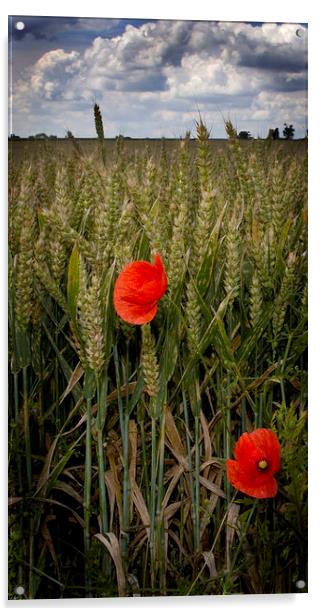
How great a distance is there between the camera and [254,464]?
208cm

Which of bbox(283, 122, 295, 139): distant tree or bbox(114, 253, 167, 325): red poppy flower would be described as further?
bbox(283, 122, 295, 139): distant tree

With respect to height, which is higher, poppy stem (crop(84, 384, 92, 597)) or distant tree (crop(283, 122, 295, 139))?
distant tree (crop(283, 122, 295, 139))

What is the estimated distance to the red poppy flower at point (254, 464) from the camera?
2078mm

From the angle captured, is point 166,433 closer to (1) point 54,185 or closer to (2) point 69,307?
(2) point 69,307

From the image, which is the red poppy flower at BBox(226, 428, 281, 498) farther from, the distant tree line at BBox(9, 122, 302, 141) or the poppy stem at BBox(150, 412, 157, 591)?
the distant tree line at BBox(9, 122, 302, 141)

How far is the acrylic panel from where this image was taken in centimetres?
203

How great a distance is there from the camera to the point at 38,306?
2039mm

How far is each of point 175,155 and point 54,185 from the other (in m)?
0.28

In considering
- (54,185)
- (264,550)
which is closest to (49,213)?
Result: (54,185)


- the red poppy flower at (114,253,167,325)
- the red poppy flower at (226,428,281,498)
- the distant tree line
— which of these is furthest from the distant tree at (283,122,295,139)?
the red poppy flower at (226,428,281,498)

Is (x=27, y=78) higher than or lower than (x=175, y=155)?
higher

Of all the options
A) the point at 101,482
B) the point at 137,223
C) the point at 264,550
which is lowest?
the point at 264,550

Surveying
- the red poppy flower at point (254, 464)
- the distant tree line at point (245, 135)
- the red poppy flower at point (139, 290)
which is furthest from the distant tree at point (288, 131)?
the red poppy flower at point (254, 464)
